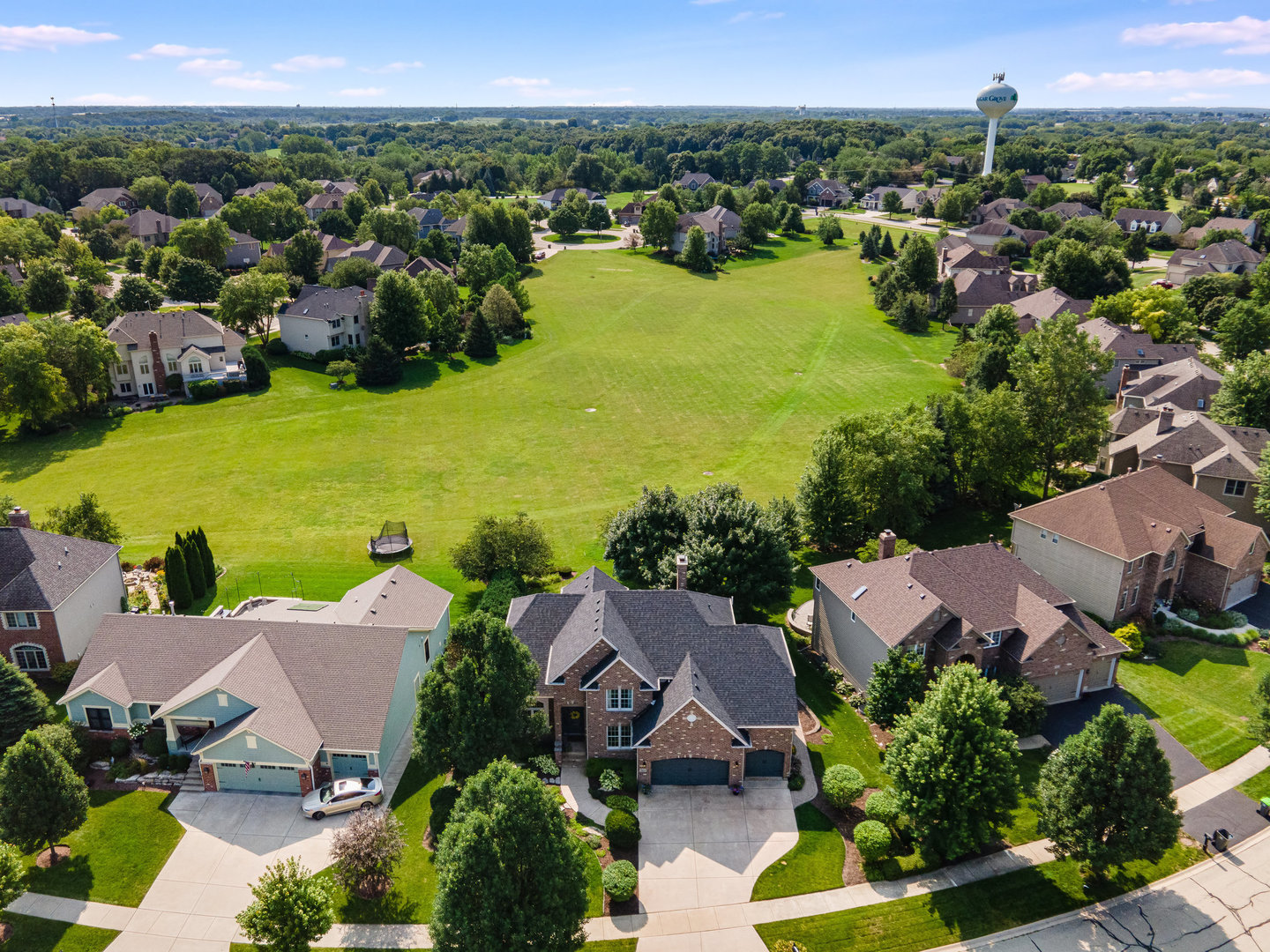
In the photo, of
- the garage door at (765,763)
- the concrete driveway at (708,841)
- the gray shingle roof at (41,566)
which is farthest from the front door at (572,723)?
the gray shingle roof at (41,566)

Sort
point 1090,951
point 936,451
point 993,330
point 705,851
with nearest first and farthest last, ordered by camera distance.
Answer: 1. point 1090,951
2. point 705,851
3. point 936,451
4. point 993,330

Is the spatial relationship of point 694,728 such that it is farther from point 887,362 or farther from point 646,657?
point 887,362

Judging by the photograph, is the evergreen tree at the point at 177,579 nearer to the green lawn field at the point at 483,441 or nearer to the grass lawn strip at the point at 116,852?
the green lawn field at the point at 483,441

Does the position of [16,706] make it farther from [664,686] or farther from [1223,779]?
[1223,779]

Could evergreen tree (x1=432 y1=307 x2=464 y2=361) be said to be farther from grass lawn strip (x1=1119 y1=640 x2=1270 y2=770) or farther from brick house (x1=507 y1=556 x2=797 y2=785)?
grass lawn strip (x1=1119 y1=640 x2=1270 y2=770)

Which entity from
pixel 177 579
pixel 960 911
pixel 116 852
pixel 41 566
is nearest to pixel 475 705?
pixel 116 852

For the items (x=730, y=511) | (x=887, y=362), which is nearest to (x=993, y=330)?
(x=887, y=362)
